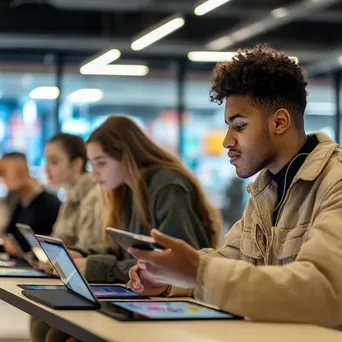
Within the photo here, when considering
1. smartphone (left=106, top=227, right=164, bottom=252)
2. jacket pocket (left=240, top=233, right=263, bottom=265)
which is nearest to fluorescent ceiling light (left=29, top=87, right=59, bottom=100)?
jacket pocket (left=240, top=233, right=263, bottom=265)

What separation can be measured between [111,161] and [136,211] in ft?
0.86

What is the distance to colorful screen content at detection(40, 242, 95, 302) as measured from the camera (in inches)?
111

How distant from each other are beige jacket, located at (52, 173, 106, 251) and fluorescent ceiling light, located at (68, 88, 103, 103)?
23.0 ft

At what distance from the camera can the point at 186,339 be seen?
6.97 ft

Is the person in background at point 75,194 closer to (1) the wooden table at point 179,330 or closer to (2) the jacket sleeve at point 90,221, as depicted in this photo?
(2) the jacket sleeve at point 90,221

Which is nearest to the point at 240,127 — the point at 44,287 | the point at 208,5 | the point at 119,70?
the point at 44,287

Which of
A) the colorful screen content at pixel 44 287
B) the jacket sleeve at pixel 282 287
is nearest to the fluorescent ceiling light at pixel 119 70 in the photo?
the colorful screen content at pixel 44 287

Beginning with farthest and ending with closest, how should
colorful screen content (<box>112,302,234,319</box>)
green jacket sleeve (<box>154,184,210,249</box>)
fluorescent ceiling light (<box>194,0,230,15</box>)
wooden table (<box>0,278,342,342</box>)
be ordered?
fluorescent ceiling light (<box>194,0,230,15</box>) → green jacket sleeve (<box>154,184,210,249</box>) → colorful screen content (<box>112,302,234,319</box>) → wooden table (<box>0,278,342,342</box>)

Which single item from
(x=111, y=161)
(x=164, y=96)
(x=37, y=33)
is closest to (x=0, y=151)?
(x=37, y=33)

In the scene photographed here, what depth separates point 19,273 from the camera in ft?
13.1

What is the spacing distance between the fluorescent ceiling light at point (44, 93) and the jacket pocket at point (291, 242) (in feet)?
32.2

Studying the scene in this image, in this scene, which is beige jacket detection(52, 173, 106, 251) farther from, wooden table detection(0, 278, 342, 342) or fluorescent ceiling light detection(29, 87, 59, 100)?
fluorescent ceiling light detection(29, 87, 59, 100)

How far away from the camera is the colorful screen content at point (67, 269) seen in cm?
281

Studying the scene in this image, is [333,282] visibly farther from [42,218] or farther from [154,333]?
[42,218]
